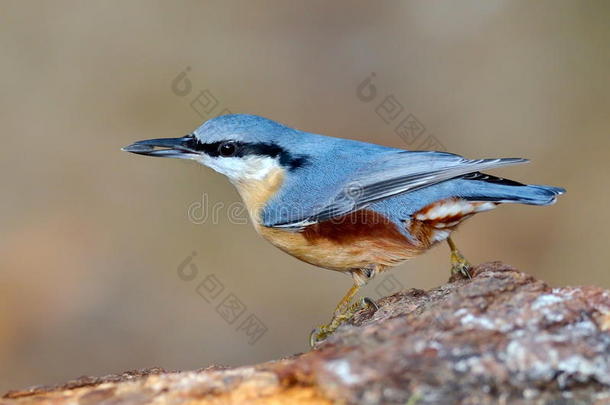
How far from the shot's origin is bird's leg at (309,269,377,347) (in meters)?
4.84

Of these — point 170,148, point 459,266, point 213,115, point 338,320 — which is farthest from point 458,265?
point 213,115

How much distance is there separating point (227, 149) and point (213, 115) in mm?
4511

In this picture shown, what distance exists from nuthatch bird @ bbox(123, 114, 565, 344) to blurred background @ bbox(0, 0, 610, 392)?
113 inches

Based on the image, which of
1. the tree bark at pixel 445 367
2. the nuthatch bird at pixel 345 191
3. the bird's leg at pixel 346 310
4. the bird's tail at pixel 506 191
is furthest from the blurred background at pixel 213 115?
the tree bark at pixel 445 367

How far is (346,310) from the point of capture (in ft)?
16.3

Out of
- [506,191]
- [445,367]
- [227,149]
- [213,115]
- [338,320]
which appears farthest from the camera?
[213,115]

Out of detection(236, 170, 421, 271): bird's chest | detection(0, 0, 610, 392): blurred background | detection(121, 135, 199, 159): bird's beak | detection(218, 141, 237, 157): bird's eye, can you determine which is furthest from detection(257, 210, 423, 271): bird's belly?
detection(0, 0, 610, 392): blurred background

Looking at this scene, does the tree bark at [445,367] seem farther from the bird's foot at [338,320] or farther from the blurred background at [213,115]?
the blurred background at [213,115]

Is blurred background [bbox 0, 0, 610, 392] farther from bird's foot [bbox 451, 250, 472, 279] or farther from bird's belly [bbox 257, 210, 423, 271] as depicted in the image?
bird's belly [bbox 257, 210, 423, 271]

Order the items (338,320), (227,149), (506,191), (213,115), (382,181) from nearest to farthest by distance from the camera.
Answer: (506,191) < (338,320) < (382,181) < (227,149) < (213,115)

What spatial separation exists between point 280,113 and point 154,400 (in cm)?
728

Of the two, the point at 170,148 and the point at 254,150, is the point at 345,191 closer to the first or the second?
the point at 254,150

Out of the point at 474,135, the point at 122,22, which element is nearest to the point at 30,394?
the point at 474,135

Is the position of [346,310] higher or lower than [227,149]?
lower
